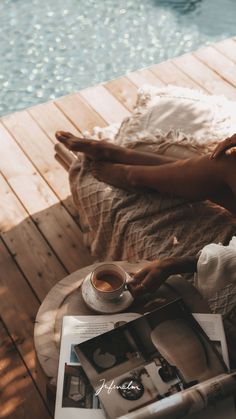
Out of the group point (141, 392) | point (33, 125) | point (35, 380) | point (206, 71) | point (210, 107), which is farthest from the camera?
point (206, 71)

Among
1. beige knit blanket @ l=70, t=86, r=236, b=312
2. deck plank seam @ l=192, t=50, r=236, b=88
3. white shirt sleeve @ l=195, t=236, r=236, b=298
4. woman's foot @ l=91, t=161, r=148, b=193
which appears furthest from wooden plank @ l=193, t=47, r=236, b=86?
white shirt sleeve @ l=195, t=236, r=236, b=298

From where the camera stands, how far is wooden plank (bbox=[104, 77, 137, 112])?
9.04 feet

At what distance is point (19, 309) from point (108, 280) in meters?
0.70

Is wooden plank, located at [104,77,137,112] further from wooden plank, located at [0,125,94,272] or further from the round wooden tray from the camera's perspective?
the round wooden tray

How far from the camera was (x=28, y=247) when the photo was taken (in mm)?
2107

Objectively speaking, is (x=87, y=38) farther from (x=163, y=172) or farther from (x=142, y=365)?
(x=142, y=365)

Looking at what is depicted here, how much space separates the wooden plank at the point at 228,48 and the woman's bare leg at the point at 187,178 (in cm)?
151

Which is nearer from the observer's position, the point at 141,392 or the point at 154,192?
the point at 141,392

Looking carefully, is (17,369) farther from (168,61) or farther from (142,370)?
(168,61)

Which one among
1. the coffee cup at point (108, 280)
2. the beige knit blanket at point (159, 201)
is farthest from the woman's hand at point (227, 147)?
the coffee cup at point (108, 280)

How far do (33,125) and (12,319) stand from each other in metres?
1.06

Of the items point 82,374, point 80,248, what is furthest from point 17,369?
point 82,374

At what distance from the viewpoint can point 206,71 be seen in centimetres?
295

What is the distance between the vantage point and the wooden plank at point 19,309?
5.89 ft
